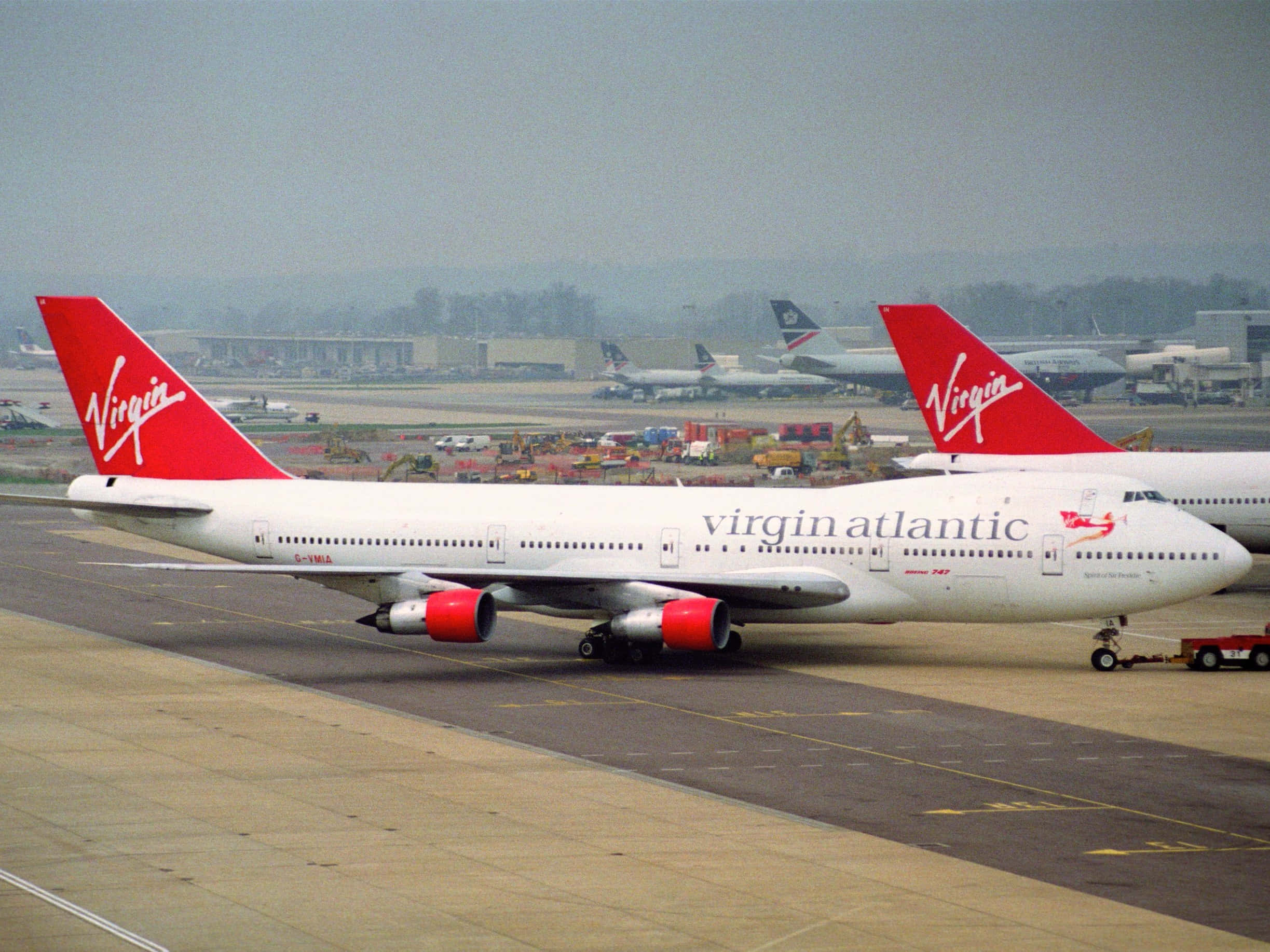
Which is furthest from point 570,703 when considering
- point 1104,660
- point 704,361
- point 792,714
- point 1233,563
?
point 704,361

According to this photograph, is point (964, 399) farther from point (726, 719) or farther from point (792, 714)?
point (726, 719)

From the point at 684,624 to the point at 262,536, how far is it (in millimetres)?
13081

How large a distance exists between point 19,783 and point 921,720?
58.2 ft

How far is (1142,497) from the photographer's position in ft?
135

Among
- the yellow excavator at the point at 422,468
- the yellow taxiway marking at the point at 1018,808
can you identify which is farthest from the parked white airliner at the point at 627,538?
the yellow excavator at the point at 422,468

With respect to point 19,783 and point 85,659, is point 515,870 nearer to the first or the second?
point 19,783

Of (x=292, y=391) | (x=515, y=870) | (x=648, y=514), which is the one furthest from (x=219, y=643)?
(x=292, y=391)

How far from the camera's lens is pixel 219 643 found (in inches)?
1801

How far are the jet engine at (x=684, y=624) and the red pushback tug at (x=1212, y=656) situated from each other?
9.57 meters

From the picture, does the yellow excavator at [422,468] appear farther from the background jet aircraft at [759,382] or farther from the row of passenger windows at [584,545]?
the background jet aircraft at [759,382]

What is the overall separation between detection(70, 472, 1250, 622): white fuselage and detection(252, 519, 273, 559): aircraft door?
0.13 feet

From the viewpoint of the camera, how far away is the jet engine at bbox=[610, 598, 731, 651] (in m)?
39.8

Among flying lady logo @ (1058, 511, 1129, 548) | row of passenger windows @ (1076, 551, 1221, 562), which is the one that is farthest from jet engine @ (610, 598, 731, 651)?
row of passenger windows @ (1076, 551, 1221, 562)

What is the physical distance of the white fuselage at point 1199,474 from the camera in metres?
58.5
